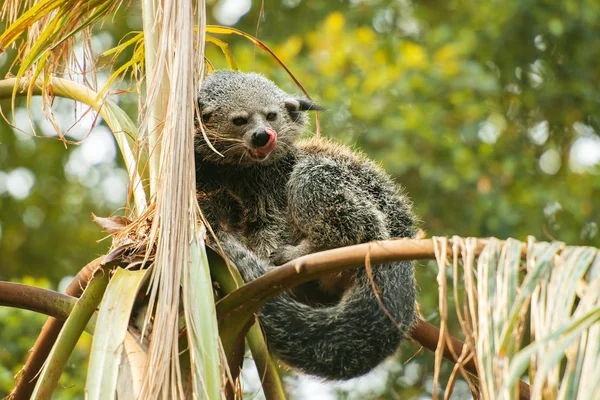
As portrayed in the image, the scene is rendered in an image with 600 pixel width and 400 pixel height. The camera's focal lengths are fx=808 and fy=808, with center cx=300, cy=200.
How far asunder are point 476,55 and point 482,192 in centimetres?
169

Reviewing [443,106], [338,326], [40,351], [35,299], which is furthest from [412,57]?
[35,299]

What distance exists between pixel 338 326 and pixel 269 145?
40.1 inches

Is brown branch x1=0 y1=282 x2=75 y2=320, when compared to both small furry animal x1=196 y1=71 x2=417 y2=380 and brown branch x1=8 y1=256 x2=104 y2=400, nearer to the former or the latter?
brown branch x1=8 y1=256 x2=104 y2=400

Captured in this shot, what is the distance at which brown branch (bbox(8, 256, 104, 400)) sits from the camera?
9.33 feet

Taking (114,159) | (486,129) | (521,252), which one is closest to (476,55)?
(486,129)

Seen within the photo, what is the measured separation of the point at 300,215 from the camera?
11.7 feet

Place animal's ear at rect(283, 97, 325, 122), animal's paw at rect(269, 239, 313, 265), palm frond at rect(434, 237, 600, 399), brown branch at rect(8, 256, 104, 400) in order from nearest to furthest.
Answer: palm frond at rect(434, 237, 600, 399) → brown branch at rect(8, 256, 104, 400) → animal's paw at rect(269, 239, 313, 265) → animal's ear at rect(283, 97, 325, 122)

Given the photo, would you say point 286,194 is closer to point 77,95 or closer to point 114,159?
point 77,95

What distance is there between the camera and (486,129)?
836 centimetres

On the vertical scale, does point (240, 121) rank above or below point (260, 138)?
above

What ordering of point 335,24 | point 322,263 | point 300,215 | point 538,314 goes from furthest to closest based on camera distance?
point 335,24 < point 300,215 < point 322,263 < point 538,314

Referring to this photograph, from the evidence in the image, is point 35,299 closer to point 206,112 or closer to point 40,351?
point 40,351

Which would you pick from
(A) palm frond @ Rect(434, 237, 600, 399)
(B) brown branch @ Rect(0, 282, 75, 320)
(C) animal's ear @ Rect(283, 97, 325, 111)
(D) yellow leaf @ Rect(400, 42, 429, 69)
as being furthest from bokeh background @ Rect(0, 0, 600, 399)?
(A) palm frond @ Rect(434, 237, 600, 399)

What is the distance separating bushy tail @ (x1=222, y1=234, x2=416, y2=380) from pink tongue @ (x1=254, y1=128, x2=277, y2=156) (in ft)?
2.06
